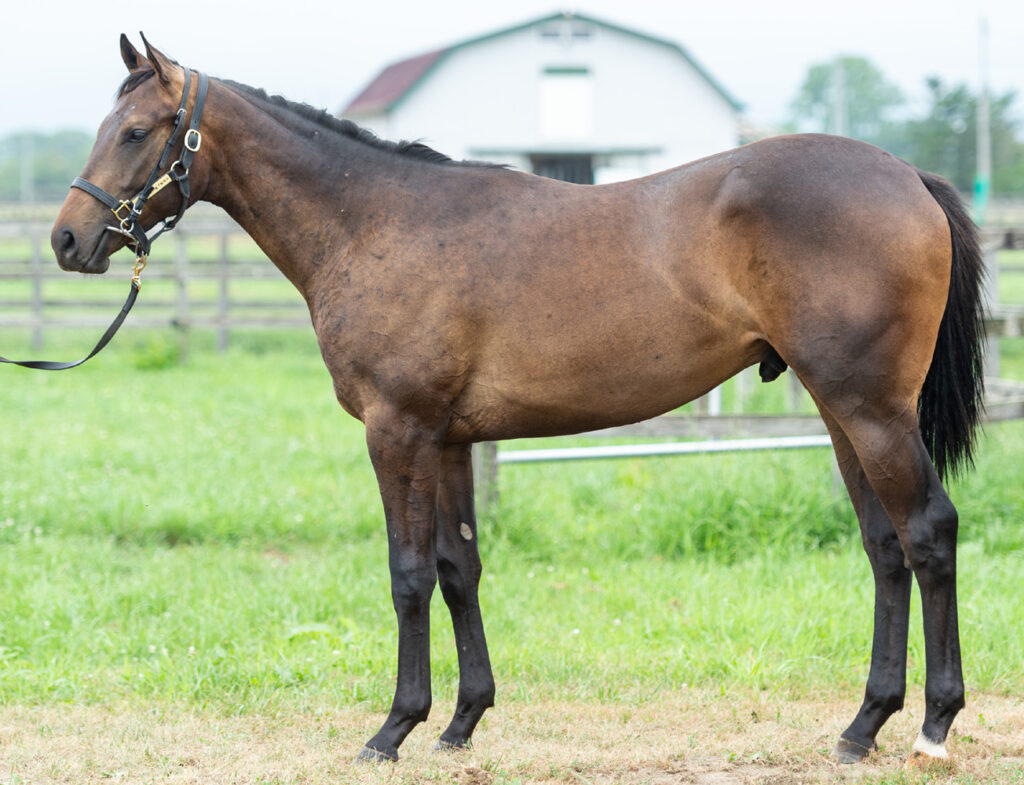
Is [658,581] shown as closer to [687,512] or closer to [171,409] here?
[687,512]

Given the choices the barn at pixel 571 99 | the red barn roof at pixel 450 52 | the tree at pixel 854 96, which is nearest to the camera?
the red barn roof at pixel 450 52

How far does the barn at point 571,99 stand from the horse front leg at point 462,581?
2356cm

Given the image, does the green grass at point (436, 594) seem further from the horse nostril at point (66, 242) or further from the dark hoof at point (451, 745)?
the horse nostril at point (66, 242)

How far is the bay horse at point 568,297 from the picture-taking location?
3203 millimetres

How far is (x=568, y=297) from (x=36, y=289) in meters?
12.6

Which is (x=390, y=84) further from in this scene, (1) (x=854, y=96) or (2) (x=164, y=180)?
(1) (x=854, y=96)

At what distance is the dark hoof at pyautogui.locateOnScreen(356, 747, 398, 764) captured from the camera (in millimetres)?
3502

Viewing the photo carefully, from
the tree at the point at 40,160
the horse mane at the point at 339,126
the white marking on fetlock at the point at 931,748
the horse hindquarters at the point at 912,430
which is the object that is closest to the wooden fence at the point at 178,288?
the horse mane at the point at 339,126

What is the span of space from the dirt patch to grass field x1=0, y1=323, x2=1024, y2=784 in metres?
0.01

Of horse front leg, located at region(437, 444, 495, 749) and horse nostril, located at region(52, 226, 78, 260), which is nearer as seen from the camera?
horse nostril, located at region(52, 226, 78, 260)

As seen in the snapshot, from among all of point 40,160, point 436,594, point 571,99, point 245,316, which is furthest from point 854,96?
point 436,594

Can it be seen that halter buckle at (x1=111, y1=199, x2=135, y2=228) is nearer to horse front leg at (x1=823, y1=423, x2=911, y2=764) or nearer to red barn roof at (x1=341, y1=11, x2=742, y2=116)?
horse front leg at (x1=823, y1=423, x2=911, y2=764)

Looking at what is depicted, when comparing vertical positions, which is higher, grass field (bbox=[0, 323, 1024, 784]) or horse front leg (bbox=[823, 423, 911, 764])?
horse front leg (bbox=[823, 423, 911, 764])

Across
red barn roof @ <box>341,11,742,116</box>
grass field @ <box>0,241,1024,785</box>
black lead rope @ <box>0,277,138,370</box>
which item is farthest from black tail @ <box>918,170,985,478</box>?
red barn roof @ <box>341,11,742,116</box>
